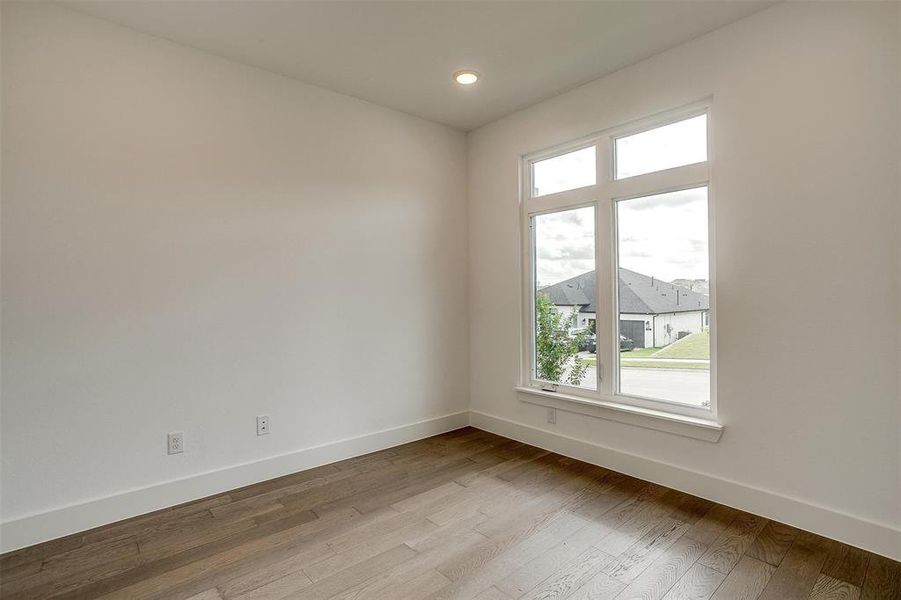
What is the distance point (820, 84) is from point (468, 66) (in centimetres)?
192

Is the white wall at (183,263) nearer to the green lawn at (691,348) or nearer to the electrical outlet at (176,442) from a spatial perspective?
the electrical outlet at (176,442)

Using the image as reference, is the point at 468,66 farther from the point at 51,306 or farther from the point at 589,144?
the point at 51,306

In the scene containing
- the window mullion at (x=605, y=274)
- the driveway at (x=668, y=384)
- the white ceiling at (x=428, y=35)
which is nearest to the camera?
the white ceiling at (x=428, y=35)

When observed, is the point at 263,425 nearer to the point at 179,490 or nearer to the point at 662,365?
the point at 179,490

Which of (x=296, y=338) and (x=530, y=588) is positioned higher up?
(x=296, y=338)

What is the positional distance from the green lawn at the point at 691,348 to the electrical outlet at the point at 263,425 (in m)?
2.62

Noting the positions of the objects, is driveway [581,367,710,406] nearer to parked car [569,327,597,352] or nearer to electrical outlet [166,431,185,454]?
parked car [569,327,597,352]

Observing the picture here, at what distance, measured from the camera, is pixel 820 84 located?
2.24 m

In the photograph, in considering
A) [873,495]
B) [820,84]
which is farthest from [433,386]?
[820,84]

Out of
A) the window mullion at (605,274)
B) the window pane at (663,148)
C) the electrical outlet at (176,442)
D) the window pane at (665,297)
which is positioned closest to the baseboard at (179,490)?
the electrical outlet at (176,442)

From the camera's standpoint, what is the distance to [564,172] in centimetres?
350

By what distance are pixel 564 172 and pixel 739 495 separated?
2.41m

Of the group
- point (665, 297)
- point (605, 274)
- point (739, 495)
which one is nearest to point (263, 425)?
point (605, 274)

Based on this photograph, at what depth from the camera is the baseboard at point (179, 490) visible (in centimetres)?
222
